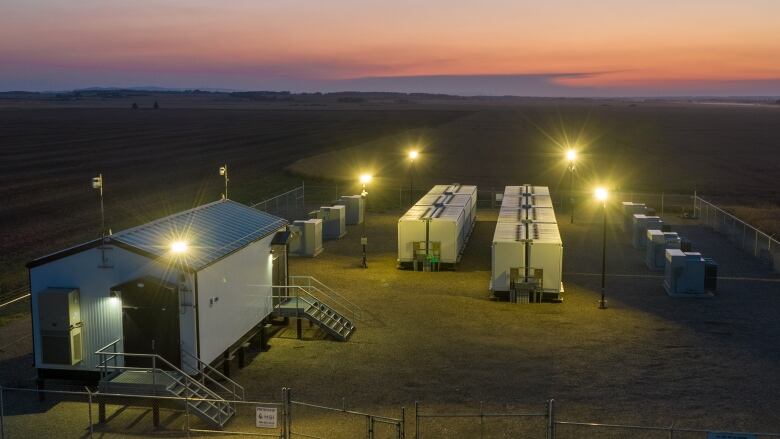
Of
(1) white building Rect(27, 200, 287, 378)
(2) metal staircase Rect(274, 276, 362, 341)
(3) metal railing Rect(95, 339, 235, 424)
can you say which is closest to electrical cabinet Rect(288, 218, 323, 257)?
(2) metal staircase Rect(274, 276, 362, 341)

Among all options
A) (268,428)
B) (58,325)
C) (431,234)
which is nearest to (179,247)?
(58,325)

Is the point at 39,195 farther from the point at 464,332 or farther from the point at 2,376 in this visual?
the point at 464,332

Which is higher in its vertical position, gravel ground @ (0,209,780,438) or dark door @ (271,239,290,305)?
dark door @ (271,239,290,305)

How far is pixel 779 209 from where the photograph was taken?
202 feet

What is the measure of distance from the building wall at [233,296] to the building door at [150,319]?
834 millimetres

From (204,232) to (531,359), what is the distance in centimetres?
1232

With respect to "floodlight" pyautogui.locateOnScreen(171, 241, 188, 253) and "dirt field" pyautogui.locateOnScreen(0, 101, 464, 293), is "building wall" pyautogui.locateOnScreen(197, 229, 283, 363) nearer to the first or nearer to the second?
"floodlight" pyautogui.locateOnScreen(171, 241, 188, 253)

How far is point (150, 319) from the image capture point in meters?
23.5

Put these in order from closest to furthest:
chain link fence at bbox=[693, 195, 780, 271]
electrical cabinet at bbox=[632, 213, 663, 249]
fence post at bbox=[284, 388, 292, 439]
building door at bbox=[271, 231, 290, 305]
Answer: fence post at bbox=[284, 388, 292, 439] < building door at bbox=[271, 231, 290, 305] < chain link fence at bbox=[693, 195, 780, 271] < electrical cabinet at bbox=[632, 213, 663, 249]

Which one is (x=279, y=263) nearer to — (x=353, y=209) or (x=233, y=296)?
(x=233, y=296)

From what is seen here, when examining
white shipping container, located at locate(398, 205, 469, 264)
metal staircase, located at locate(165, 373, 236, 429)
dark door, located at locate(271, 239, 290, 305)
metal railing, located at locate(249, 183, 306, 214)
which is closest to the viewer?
metal staircase, located at locate(165, 373, 236, 429)

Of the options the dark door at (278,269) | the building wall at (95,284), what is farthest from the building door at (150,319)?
the dark door at (278,269)

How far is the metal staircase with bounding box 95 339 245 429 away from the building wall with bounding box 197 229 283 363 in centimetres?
110

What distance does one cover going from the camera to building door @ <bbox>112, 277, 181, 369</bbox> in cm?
2334
